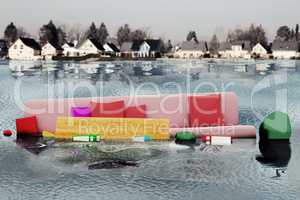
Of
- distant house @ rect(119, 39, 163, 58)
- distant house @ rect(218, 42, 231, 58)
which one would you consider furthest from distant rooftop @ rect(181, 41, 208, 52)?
distant house @ rect(119, 39, 163, 58)

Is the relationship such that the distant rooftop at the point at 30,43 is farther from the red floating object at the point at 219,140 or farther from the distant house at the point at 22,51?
the red floating object at the point at 219,140

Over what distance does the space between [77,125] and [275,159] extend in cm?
750

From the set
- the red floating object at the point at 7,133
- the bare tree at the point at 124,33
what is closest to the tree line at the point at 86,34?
the bare tree at the point at 124,33

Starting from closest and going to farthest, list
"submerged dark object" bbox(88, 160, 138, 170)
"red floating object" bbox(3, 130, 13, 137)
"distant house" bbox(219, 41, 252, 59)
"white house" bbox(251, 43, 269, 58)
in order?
"submerged dark object" bbox(88, 160, 138, 170), "red floating object" bbox(3, 130, 13, 137), "white house" bbox(251, 43, 269, 58), "distant house" bbox(219, 41, 252, 59)

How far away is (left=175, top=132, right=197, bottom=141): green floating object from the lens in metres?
16.6

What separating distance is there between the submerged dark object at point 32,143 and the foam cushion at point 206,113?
6.06 meters

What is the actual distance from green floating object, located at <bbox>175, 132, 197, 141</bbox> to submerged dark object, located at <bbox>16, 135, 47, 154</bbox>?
16.1 feet

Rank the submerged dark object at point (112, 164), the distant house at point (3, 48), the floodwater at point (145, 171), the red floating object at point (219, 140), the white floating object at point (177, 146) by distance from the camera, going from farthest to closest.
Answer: the distant house at point (3, 48) → the red floating object at point (219, 140) → the white floating object at point (177, 146) → the submerged dark object at point (112, 164) → the floodwater at point (145, 171)

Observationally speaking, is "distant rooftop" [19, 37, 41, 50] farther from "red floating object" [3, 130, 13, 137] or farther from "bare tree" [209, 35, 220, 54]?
"red floating object" [3, 130, 13, 137]

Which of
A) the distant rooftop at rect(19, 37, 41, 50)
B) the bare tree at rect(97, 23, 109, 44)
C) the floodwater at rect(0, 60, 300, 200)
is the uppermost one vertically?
the bare tree at rect(97, 23, 109, 44)

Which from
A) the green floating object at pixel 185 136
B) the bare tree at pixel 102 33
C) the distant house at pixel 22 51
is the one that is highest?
the bare tree at pixel 102 33

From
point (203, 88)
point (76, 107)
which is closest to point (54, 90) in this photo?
point (203, 88)

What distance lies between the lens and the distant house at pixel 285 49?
114m

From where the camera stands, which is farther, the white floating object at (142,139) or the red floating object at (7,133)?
the red floating object at (7,133)
